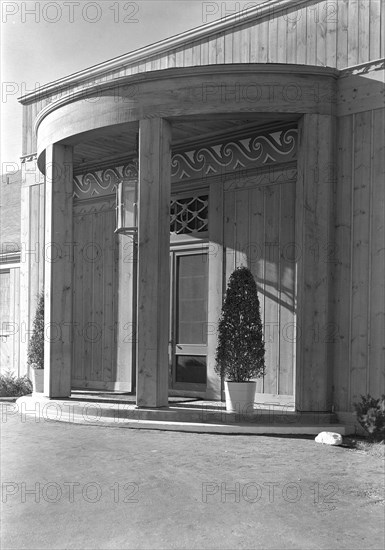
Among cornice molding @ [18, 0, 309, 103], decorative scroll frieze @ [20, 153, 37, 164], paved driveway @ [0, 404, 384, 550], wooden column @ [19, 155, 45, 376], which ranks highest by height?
cornice molding @ [18, 0, 309, 103]

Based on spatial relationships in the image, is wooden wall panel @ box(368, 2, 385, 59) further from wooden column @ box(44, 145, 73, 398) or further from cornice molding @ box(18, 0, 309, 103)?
wooden column @ box(44, 145, 73, 398)

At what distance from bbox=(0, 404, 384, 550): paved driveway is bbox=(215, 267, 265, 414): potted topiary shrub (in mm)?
727

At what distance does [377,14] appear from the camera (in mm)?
7914

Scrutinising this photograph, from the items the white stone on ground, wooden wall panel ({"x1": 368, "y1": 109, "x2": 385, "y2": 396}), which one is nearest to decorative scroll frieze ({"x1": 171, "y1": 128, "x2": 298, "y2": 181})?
wooden wall panel ({"x1": 368, "y1": 109, "x2": 385, "y2": 396})

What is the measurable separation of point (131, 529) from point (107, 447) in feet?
8.54

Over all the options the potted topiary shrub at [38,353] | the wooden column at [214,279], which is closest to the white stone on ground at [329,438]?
the wooden column at [214,279]

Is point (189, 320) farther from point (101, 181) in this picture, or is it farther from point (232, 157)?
point (101, 181)

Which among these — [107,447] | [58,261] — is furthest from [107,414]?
[58,261]

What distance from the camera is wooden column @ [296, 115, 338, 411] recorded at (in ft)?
26.2

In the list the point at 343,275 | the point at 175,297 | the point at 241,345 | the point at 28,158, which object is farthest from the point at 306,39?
the point at 28,158

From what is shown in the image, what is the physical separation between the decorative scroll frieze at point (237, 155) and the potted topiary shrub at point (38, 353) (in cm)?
300

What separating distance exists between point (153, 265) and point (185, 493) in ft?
11.8

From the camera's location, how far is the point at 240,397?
8.15m

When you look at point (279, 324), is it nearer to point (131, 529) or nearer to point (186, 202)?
point (186, 202)
